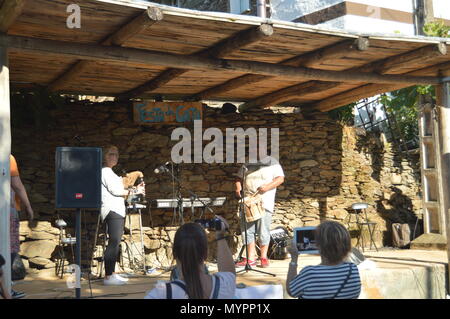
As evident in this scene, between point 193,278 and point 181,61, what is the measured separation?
139 inches

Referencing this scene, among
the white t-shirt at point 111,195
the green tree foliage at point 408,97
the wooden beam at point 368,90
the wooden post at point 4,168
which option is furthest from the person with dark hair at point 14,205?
the green tree foliage at point 408,97

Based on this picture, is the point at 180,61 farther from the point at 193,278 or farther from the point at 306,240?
the point at 193,278

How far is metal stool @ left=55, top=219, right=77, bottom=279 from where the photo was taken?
6.55 meters

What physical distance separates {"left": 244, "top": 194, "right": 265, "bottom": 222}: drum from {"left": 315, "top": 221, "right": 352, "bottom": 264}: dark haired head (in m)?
3.74

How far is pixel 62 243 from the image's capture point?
6.79m

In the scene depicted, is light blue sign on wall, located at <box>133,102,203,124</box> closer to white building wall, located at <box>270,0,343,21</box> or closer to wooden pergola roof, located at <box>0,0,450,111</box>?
wooden pergola roof, located at <box>0,0,450,111</box>

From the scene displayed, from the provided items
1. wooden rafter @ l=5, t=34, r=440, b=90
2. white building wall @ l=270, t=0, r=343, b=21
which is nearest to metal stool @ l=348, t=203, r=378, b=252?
wooden rafter @ l=5, t=34, r=440, b=90

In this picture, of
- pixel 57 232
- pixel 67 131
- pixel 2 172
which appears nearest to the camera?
pixel 2 172

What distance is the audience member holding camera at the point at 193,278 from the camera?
2.53m
